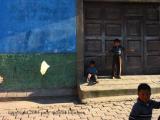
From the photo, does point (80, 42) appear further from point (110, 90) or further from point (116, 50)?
point (110, 90)

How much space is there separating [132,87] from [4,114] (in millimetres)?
3283

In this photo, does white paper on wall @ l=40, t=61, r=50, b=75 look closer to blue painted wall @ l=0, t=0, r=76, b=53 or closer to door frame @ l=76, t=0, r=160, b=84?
Answer: blue painted wall @ l=0, t=0, r=76, b=53

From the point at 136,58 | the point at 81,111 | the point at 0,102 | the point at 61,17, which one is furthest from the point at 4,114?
the point at 136,58

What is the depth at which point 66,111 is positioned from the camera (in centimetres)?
834

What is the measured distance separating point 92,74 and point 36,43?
Result: 1674mm

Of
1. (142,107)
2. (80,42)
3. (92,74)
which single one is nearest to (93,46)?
(80,42)

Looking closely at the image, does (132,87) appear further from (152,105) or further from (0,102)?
(152,105)

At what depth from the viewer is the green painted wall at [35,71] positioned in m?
9.52

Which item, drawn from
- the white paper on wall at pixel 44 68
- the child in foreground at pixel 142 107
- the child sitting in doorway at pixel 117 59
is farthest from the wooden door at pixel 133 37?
the child in foreground at pixel 142 107

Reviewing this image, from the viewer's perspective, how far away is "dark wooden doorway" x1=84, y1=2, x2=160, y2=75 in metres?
10.3

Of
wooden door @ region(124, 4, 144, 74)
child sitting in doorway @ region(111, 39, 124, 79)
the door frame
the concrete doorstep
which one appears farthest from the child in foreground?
wooden door @ region(124, 4, 144, 74)

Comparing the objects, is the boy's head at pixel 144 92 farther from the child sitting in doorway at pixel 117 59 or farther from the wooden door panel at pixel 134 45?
the wooden door panel at pixel 134 45

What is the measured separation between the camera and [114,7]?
10.5 meters

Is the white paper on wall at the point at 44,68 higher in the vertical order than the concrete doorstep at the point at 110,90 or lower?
higher
